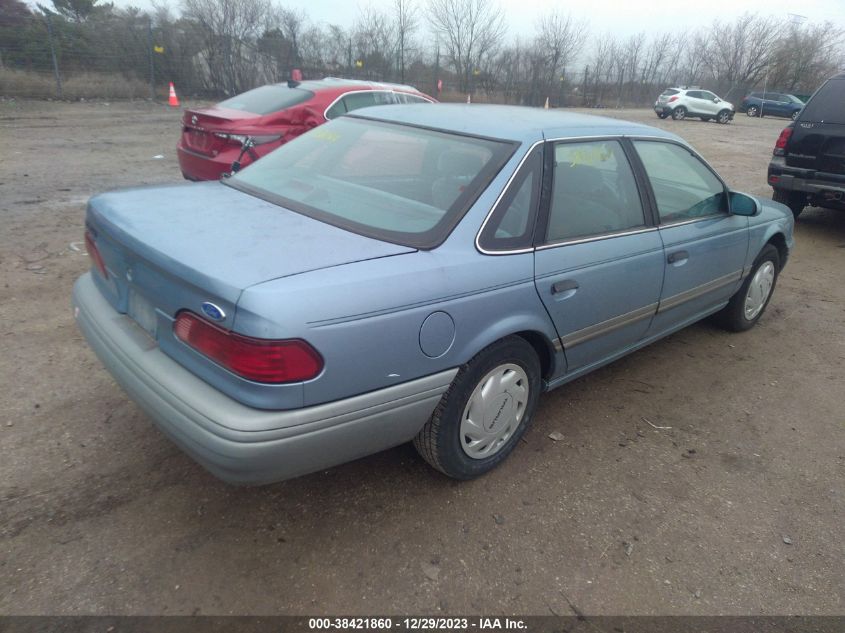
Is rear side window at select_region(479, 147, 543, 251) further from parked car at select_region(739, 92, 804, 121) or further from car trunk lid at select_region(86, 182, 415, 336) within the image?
parked car at select_region(739, 92, 804, 121)

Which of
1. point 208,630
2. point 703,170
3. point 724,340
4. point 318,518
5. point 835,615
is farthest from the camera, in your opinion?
point 724,340

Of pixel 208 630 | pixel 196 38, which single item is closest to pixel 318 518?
pixel 208 630

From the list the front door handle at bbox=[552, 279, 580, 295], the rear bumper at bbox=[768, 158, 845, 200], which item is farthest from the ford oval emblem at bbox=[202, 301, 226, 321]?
the rear bumper at bbox=[768, 158, 845, 200]

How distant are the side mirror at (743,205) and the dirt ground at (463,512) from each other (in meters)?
1.08

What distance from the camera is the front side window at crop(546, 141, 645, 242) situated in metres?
2.86

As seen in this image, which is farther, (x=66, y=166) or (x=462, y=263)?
(x=66, y=166)

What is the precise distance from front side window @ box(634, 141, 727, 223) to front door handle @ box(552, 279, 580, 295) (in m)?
0.94

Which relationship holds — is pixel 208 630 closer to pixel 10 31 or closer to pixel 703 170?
pixel 703 170

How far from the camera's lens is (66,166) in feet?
29.6

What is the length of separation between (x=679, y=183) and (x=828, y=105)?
4.83 m

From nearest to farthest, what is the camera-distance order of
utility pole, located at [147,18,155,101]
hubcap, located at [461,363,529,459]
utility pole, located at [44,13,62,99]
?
hubcap, located at [461,363,529,459] < utility pole, located at [44,13,62,99] < utility pole, located at [147,18,155,101]

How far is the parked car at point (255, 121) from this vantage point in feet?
19.7

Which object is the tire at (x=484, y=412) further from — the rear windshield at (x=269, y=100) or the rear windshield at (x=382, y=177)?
the rear windshield at (x=269, y=100)

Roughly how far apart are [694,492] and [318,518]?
5.81ft
